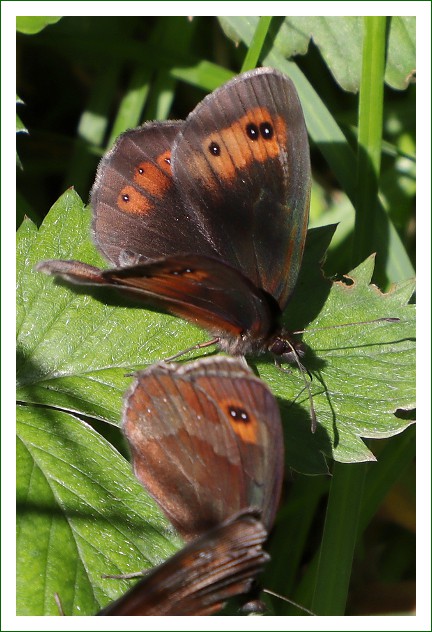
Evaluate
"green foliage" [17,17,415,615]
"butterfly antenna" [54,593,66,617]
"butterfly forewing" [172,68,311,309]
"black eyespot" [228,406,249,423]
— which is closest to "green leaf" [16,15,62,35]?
"green foliage" [17,17,415,615]

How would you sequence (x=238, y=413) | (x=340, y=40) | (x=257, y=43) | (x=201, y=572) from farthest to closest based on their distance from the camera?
1. (x=340, y=40)
2. (x=257, y=43)
3. (x=238, y=413)
4. (x=201, y=572)

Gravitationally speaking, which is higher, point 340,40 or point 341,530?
point 340,40

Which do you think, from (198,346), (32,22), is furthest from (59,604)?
(32,22)

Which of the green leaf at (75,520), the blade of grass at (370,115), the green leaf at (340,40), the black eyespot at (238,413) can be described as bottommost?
the green leaf at (75,520)

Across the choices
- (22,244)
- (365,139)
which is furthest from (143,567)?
(365,139)

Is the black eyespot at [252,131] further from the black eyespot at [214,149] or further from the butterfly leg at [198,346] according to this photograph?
the butterfly leg at [198,346]

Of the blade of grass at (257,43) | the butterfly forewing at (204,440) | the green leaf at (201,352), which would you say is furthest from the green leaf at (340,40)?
the butterfly forewing at (204,440)

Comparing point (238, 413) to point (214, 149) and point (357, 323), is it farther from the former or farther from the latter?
point (214, 149)
